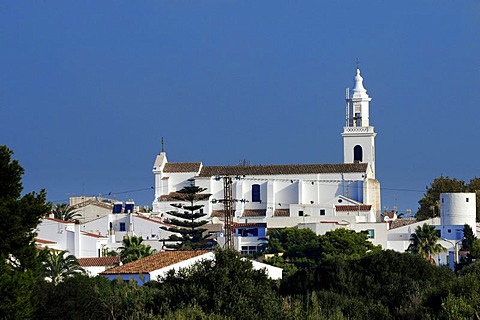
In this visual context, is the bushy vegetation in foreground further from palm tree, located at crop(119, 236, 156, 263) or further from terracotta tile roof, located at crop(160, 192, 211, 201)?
terracotta tile roof, located at crop(160, 192, 211, 201)

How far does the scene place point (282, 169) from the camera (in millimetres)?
110562

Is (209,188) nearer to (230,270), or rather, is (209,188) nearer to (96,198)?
(96,198)

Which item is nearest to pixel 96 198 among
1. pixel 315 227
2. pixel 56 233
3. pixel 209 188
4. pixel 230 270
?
pixel 209 188

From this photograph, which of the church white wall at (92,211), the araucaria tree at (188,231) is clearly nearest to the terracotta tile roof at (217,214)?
the araucaria tree at (188,231)

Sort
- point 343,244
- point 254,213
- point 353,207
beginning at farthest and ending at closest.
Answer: point 254,213
point 353,207
point 343,244

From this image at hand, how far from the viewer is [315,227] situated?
294ft

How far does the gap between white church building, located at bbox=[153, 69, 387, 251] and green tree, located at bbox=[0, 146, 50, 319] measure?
6792 centimetres

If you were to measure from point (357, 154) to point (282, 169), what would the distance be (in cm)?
845

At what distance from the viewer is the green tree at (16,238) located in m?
27.9

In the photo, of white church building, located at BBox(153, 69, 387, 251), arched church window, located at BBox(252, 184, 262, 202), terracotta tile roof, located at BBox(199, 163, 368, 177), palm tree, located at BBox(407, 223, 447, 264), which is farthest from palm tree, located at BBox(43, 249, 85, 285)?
terracotta tile roof, located at BBox(199, 163, 368, 177)

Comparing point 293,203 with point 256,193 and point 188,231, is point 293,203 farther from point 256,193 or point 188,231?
point 188,231

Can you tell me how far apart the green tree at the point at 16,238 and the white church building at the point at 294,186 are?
223ft

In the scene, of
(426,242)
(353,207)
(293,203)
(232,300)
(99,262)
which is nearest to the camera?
(232,300)

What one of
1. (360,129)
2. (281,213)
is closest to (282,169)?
(281,213)
